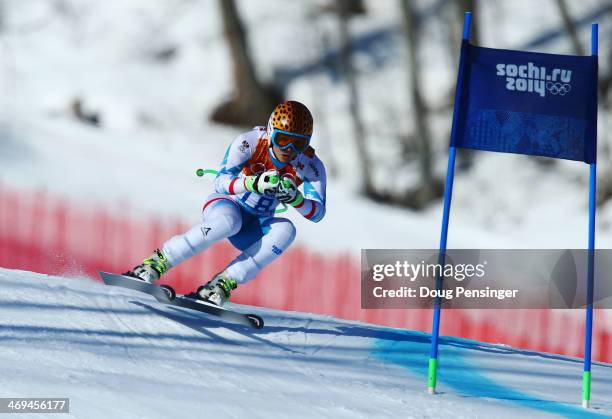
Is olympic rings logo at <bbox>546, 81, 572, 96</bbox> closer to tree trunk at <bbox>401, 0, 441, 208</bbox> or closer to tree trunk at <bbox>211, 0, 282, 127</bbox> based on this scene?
tree trunk at <bbox>401, 0, 441, 208</bbox>

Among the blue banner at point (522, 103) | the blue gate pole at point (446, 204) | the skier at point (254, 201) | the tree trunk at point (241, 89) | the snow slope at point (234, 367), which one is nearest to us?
the snow slope at point (234, 367)

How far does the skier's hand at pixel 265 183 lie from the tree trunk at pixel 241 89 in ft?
43.7

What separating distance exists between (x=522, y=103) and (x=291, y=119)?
4.67ft

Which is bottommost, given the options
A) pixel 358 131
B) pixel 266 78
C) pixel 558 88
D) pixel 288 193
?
pixel 288 193

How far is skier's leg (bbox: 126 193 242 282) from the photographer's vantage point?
20.5 feet

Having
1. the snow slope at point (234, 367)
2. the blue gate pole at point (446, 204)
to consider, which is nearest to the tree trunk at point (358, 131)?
the snow slope at point (234, 367)

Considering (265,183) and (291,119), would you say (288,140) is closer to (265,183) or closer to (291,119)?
(291,119)

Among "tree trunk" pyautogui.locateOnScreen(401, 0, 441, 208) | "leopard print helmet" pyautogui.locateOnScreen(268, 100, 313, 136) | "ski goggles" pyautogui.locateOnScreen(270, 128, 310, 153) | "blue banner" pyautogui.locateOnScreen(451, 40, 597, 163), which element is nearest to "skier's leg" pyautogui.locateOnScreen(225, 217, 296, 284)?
"ski goggles" pyautogui.locateOnScreen(270, 128, 310, 153)

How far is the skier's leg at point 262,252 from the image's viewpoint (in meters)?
6.39

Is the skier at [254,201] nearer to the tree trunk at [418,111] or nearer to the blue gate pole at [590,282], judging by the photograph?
the blue gate pole at [590,282]

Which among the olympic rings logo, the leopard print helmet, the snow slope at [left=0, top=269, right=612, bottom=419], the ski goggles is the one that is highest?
the olympic rings logo

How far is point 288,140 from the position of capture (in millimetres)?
6023

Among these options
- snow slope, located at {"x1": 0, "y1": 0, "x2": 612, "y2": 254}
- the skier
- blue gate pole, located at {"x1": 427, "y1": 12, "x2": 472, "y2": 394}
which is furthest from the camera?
snow slope, located at {"x1": 0, "y1": 0, "x2": 612, "y2": 254}

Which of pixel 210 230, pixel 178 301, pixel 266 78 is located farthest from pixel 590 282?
pixel 266 78
